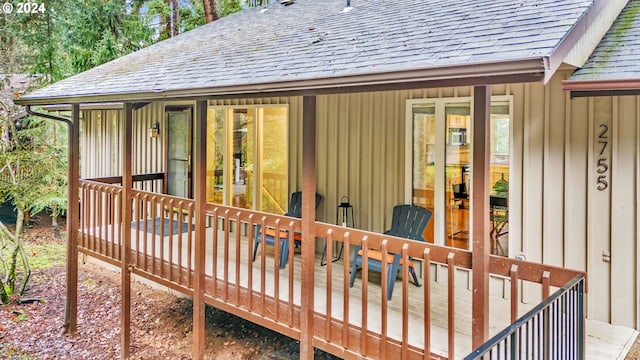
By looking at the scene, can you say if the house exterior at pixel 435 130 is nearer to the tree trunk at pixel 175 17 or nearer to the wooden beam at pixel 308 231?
the wooden beam at pixel 308 231

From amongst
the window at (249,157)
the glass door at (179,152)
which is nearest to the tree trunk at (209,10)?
the glass door at (179,152)

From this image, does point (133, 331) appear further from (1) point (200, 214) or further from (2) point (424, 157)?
(2) point (424, 157)

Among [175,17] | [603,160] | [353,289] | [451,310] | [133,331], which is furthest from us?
[175,17]

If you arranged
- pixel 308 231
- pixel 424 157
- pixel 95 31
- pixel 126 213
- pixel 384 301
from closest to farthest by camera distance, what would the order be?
pixel 384 301 → pixel 308 231 → pixel 424 157 → pixel 126 213 → pixel 95 31

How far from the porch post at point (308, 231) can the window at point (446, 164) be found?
76.2 inches

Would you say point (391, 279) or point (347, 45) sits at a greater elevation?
point (347, 45)

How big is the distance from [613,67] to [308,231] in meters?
2.88

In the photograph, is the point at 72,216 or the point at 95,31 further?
the point at 95,31

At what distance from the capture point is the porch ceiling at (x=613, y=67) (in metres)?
3.57

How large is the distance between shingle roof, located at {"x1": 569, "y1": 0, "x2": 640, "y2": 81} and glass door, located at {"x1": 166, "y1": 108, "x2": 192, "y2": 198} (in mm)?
6353

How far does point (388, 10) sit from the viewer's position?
18.5 ft

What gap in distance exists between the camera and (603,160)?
4.34 metres

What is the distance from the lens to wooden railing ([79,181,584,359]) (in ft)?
10.8

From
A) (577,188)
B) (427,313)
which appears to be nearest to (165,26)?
(577,188)
